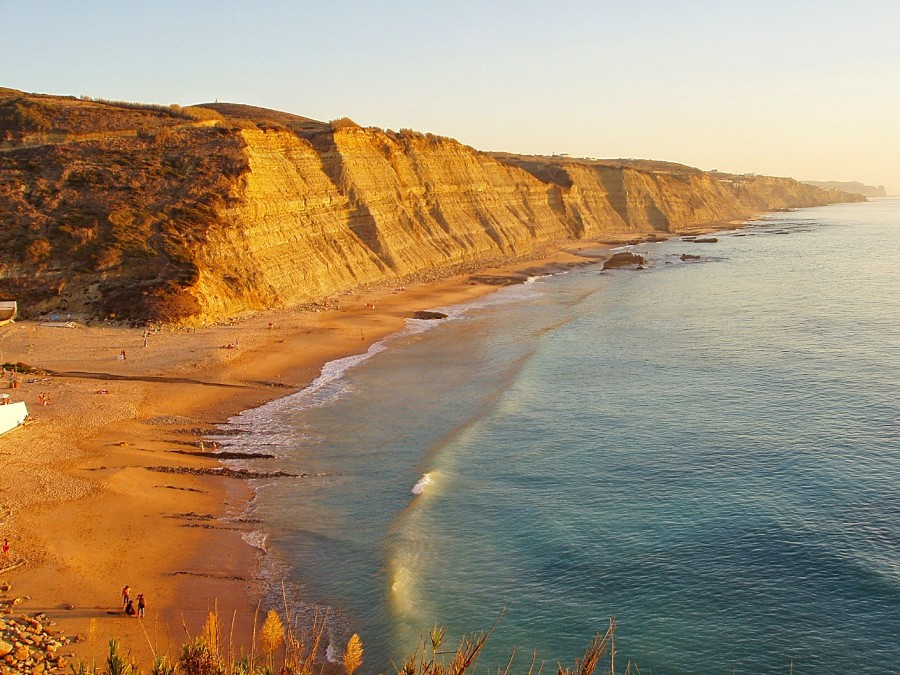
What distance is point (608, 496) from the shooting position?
22.6 metres

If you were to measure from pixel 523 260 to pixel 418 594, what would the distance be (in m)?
72.4

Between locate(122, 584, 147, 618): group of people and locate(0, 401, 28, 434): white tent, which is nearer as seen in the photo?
locate(122, 584, 147, 618): group of people

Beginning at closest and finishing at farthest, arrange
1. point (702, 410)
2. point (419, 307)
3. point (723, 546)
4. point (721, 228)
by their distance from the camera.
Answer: point (723, 546)
point (702, 410)
point (419, 307)
point (721, 228)

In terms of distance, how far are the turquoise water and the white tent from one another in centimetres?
801

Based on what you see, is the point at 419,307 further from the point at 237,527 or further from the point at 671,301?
the point at 237,527

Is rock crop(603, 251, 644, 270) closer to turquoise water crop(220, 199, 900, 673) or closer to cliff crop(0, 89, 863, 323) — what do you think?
cliff crop(0, 89, 863, 323)

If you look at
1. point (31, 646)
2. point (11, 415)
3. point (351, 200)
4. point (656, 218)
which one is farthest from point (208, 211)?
point (656, 218)

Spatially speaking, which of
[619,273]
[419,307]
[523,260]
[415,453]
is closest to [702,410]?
[415,453]

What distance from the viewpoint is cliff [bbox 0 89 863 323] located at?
4641cm

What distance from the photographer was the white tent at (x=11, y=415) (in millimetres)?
26078

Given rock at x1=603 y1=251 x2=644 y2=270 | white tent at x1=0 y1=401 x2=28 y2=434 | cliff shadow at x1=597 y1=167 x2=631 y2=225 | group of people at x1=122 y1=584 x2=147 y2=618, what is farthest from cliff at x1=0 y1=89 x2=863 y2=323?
cliff shadow at x1=597 y1=167 x2=631 y2=225

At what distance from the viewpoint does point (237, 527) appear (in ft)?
69.7

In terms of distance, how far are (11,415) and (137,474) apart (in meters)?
6.30

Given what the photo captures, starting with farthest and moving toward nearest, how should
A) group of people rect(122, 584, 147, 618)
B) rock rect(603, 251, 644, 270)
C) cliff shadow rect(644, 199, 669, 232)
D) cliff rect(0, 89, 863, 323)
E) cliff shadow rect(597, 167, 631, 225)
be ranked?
cliff shadow rect(644, 199, 669, 232) → cliff shadow rect(597, 167, 631, 225) → rock rect(603, 251, 644, 270) → cliff rect(0, 89, 863, 323) → group of people rect(122, 584, 147, 618)
